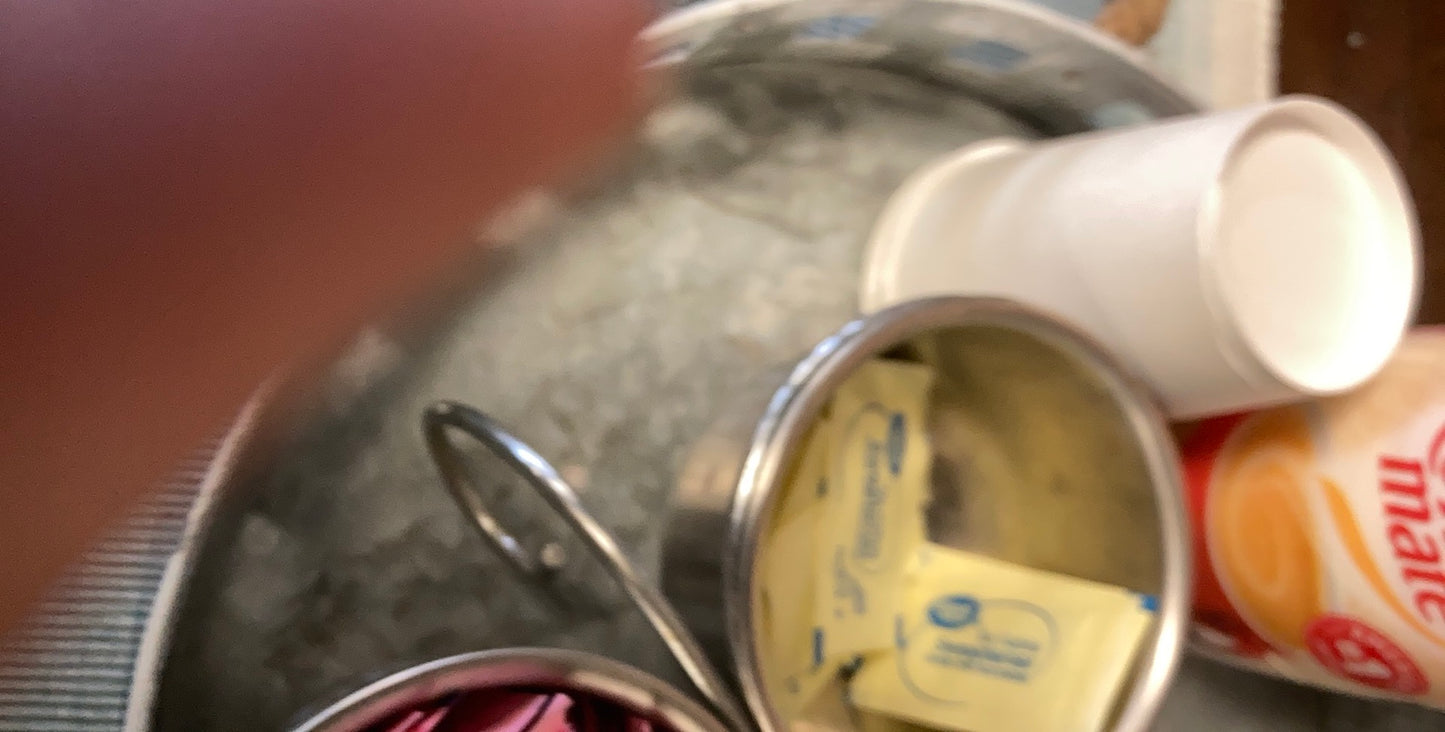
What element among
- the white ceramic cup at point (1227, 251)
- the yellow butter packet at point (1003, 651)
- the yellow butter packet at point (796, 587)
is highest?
the white ceramic cup at point (1227, 251)

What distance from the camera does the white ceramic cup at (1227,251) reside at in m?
0.44

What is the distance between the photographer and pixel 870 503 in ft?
1.73

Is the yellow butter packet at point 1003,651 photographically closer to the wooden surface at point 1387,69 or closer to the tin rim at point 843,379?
the tin rim at point 843,379

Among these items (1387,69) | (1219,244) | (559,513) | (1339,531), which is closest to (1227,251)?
(1219,244)

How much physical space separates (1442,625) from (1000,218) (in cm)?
28

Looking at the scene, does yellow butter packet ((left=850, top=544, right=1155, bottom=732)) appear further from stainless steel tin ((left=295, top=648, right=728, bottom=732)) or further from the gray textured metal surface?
the gray textured metal surface

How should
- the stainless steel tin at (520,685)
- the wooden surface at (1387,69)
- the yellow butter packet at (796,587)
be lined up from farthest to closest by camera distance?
the wooden surface at (1387,69), the yellow butter packet at (796,587), the stainless steel tin at (520,685)

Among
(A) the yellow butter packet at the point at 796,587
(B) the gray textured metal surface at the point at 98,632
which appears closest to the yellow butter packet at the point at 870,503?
(A) the yellow butter packet at the point at 796,587

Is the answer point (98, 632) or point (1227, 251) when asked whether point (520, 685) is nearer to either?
point (98, 632)

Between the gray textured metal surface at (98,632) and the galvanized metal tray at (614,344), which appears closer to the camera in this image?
the gray textured metal surface at (98,632)

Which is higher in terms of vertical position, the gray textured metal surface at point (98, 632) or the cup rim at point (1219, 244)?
the cup rim at point (1219, 244)

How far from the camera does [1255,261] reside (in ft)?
1.51

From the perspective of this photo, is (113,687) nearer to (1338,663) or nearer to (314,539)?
(314,539)

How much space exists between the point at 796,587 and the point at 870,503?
6cm
